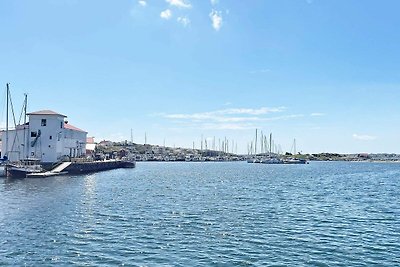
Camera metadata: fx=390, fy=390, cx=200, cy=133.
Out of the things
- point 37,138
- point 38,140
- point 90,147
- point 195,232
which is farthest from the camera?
point 90,147

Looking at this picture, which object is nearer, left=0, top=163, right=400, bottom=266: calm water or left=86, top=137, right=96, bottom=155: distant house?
left=0, top=163, right=400, bottom=266: calm water

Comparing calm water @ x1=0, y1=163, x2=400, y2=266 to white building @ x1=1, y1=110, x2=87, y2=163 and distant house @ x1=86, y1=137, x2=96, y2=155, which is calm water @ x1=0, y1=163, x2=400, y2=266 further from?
distant house @ x1=86, y1=137, x2=96, y2=155

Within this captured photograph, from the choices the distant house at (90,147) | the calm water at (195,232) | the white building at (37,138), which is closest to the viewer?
the calm water at (195,232)

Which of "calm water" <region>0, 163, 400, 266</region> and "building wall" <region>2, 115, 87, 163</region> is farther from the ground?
"building wall" <region>2, 115, 87, 163</region>

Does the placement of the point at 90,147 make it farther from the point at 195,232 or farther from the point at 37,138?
the point at 195,232

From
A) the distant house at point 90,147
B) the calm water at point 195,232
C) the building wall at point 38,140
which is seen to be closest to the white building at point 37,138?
the building wall at point 38,140

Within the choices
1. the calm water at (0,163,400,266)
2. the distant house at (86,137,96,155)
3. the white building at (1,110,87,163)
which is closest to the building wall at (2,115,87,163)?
the white building at (1,110,87,163)

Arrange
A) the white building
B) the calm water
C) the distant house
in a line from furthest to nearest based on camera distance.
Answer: the distant house → the white building → the calm water

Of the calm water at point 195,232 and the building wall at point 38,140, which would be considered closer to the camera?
the calm water at point 195,232

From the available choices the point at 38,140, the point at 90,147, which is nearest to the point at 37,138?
the point at 38,140

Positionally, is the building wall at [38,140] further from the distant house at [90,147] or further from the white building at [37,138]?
the distant house at [90,147]

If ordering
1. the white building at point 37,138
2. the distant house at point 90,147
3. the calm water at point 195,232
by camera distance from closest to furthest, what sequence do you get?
the calm water at point 195,232 → the white building at point 37,138 → the distant house at point 90,147

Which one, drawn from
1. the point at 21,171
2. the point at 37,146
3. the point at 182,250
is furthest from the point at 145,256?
the point at 37,146

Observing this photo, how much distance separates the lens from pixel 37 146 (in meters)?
97.4
